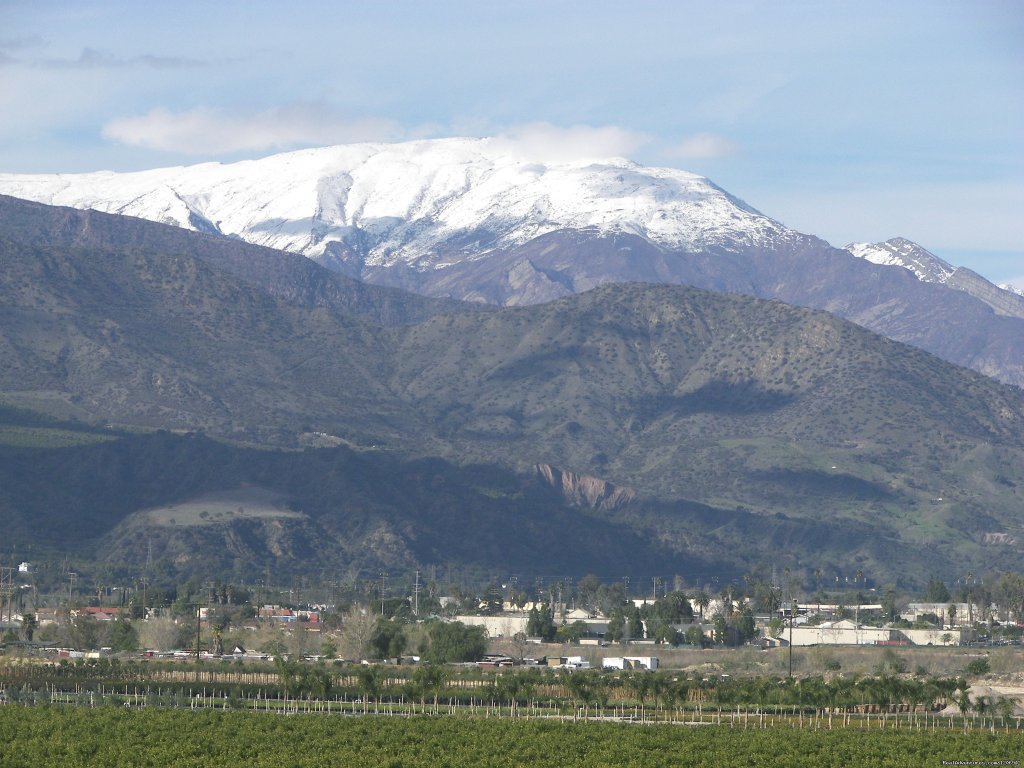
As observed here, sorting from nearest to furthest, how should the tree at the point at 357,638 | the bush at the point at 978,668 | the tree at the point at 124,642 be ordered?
the bush at the point at 978,668 < the tree at the point at 357,638 < the tree at the point at 124,642

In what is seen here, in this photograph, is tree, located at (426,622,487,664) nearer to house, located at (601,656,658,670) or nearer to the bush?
house, located at (601,656,658,670)

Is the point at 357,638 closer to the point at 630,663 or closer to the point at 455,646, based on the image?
the point at 455,646

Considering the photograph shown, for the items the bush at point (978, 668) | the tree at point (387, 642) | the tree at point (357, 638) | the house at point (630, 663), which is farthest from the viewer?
the tree at point (387, 642)

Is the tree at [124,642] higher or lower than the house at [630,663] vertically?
higher

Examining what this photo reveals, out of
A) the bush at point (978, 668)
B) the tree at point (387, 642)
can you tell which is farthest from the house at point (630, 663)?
the bush at point (978, 668)

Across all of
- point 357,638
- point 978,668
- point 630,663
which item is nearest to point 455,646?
point 357,638

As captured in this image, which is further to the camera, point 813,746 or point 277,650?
point 277,650

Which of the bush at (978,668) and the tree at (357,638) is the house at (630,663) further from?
the bush at (978,668)

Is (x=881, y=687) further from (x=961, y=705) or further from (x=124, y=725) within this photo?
(x=124, y=725)

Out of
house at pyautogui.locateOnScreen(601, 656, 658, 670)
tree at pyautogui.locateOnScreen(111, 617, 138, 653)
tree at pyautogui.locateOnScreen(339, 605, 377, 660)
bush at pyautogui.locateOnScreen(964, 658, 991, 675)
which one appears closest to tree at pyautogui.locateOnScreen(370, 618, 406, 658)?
tree at pyautogui.locateOnScreen(339, 605, 377, 660)

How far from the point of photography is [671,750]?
102m

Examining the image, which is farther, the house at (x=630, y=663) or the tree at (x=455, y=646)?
the tree at (x=455, y=646)

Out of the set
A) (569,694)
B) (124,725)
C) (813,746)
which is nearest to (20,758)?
(124,725)

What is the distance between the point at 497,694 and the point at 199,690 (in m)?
22.7
